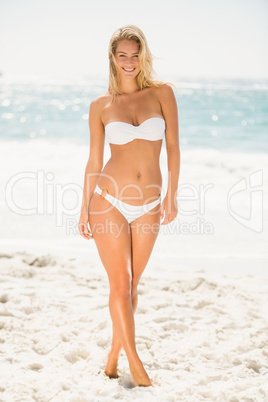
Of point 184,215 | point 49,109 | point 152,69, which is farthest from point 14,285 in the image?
point 49,109

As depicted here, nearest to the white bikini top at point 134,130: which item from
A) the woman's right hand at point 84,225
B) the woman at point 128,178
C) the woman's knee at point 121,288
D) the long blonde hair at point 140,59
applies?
the woman at point 128,178

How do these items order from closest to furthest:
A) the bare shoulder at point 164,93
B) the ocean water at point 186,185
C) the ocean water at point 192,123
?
the bare shoulder at point 164,93
the ocean water at point 186,185
the ocean water at point 192,123

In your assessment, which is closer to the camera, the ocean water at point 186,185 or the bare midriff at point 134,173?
the bare midriff at point 134,173

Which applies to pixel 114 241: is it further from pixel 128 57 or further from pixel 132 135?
pixel 128 57

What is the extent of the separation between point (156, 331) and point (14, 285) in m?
1.51

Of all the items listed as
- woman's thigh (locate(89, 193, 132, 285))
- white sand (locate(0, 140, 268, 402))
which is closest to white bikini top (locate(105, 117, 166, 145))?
woman's thigh (locate(89, 193, 132, 285))

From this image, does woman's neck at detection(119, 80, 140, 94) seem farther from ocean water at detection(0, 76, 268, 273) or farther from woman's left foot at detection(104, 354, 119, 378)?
woman's left foot at detection(104, 354, 119, 378)

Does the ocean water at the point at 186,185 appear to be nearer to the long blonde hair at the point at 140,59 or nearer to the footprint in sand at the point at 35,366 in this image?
the long blonde hair at the point at 140,59

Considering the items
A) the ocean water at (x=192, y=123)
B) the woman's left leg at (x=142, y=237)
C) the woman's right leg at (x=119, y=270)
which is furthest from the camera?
the ocean water at (x=192, y=123)

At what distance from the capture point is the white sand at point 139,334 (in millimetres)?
2518

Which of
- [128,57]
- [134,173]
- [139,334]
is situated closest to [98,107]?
[128,57]

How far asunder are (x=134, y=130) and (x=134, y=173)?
261mm

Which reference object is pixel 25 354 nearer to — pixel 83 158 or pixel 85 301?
pixel 85 301

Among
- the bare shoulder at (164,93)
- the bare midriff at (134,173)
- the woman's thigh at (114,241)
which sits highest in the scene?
the bare shoulder at (164,93)
